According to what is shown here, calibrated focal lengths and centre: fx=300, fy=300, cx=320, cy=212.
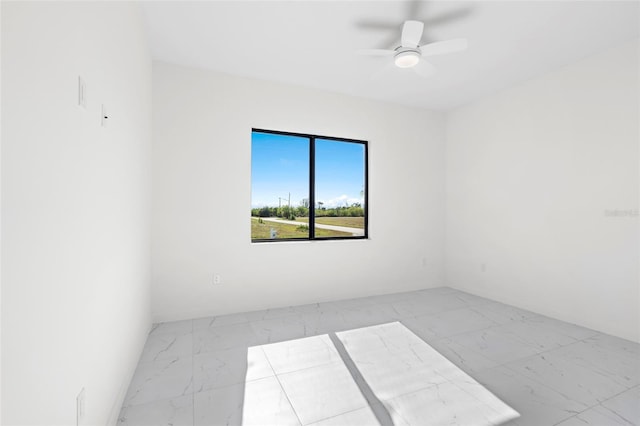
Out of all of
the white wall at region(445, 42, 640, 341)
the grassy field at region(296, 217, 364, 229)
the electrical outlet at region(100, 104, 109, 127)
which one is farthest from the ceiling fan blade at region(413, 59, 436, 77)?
the electrical outlet at region(100, 104, 109, 127)

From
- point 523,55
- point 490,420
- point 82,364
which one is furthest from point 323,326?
point 523,55

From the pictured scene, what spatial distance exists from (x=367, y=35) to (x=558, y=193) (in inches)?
105

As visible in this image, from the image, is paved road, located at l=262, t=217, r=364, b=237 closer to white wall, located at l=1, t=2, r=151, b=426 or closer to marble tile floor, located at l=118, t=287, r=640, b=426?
marble tile floor, located at l=118, t=287, r=640, b=426

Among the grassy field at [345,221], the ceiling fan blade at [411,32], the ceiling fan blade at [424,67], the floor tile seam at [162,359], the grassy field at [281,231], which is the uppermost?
the ceiling fan blade at [411,32]

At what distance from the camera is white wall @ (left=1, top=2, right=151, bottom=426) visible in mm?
759

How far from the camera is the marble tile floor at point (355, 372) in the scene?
5.69ft

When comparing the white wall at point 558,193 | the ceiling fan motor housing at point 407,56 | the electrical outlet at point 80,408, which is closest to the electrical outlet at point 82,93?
the electrical outlet at point 80,408

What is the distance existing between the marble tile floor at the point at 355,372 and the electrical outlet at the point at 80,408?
1.96ft

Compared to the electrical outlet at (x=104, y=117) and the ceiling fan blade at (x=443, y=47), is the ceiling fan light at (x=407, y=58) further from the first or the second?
the electrical outlet at (x=104, y=117)

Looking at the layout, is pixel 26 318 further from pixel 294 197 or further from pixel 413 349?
pixel 294 197

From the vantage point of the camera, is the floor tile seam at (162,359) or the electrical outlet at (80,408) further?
the floor tile seam at (162,359)

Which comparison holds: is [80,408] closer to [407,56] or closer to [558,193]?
[407,56]

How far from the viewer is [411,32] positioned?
7.45 ft

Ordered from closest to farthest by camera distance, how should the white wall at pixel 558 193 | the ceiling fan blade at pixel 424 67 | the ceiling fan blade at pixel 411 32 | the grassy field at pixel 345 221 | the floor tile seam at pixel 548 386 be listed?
the floor tile seam at pixel 548 386
the ceiling fan blade at pixel 411 32
the ceiling fan blade at pixel 424 67
the white wall at pixel 558 193
the grassy field at pixel 345 221
